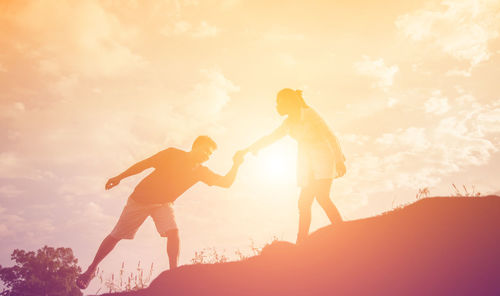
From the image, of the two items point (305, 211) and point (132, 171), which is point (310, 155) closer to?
point (305, 211)

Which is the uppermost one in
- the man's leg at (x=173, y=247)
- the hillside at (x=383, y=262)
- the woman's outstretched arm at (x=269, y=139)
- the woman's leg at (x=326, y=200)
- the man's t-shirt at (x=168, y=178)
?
the woman's outstretched arm at (x=269, y=139)

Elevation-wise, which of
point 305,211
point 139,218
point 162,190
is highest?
point 162,190

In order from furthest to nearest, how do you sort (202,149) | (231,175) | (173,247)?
(231,175) < (202,149) < (173,247)

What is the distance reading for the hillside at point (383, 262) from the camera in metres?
3.29

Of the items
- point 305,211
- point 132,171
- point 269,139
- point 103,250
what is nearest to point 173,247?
point 103,250

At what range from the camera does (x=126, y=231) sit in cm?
529

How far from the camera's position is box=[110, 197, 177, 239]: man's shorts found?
17.3 ft

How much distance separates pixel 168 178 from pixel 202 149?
32.4 inches

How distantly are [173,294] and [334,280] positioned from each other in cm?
206

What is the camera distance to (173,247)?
5.28 m

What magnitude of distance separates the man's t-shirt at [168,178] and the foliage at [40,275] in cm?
1986

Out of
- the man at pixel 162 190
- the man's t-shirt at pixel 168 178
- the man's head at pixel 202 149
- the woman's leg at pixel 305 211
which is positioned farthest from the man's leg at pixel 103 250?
the woman's leg at pixel 305 211

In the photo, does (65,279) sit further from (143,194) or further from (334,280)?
(334,280)

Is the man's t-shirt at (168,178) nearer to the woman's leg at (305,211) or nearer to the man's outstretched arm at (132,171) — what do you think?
the man's outstretched arm at (132,171)
